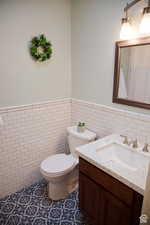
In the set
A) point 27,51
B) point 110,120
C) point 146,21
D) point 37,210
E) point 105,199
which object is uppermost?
point 146,21

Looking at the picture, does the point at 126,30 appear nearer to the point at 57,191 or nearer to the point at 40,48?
the point at 40,48

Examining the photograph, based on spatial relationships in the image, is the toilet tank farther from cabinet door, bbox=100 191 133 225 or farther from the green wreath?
the green wreath

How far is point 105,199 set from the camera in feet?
4.06

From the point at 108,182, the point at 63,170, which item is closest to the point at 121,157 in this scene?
the point at 108,182

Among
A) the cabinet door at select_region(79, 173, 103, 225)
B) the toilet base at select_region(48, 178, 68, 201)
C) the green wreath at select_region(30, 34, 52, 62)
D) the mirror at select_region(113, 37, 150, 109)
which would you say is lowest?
the toilet base at select_region(48, 178, 68, 201)

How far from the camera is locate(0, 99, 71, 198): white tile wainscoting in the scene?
1.82m

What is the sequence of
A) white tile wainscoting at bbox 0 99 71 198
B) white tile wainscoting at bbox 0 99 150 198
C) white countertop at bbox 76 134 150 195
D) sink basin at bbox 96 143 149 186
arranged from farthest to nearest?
white tile wainscoting at bbox 0 99 71 198, white tile wainscoting at bbox 0 99 150 198, sink basin at bbox 96 143 149 186, white countertop at bbox 76 134 150 195

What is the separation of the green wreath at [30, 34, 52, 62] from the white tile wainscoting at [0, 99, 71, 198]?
0.58 meters

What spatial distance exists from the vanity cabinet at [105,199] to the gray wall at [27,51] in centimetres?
106

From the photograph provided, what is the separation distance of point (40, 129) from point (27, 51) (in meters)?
0.99

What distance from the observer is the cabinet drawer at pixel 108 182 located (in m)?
1.06

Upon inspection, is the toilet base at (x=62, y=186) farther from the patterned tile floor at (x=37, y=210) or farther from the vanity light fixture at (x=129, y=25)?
the vanity light fixture at (x=129, y=25)

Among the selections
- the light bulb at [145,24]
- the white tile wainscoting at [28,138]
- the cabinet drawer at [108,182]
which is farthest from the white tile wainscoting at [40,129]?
the light bulb at [145,24]

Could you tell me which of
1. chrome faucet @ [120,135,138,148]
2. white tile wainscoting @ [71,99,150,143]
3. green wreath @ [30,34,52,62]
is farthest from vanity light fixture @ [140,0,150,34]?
green wreath @ [30,34,52,62]
